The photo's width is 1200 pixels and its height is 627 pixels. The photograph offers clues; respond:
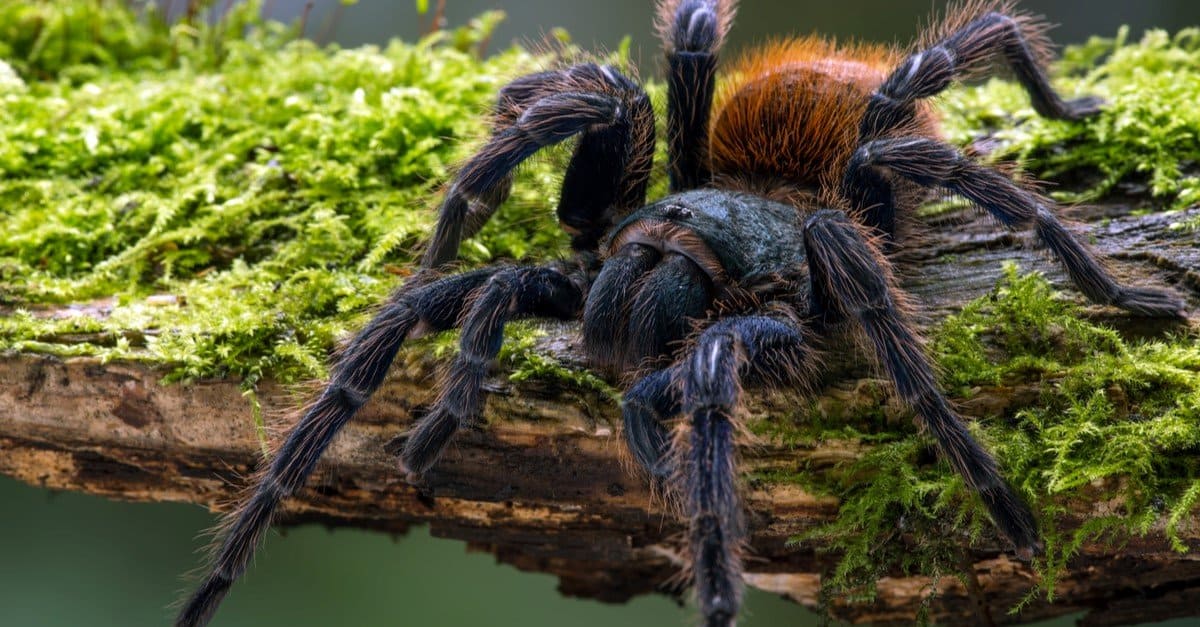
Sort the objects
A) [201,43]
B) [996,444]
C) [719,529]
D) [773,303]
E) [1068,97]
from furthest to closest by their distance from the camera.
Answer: [201,43] < [1068,97] < [773,303] < [996,444] < [719,529]

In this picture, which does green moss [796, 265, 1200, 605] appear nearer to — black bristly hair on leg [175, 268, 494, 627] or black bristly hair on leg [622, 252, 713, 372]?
black bristly hair on leg [622, 252, 713, 372]

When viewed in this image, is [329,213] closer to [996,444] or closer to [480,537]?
[480,537]

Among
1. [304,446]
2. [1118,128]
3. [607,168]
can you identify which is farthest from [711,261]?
[1118,128]

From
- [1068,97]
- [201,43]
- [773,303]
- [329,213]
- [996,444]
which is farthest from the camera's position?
[201,43]

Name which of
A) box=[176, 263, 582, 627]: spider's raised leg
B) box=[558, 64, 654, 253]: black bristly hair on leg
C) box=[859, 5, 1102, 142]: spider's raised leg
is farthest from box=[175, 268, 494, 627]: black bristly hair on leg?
box=[859, 5, 1102, 142]: spider's raised leg

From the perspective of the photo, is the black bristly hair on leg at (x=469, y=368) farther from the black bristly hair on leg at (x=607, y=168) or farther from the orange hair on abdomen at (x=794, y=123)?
the orange hair on abdomen at (x=794, y=123)

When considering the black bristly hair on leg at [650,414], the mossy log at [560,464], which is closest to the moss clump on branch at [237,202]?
the mossy log at [560,464]

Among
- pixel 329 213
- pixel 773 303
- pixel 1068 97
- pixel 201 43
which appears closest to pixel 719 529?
pixel 773 303

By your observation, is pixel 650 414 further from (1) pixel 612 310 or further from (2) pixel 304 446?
(2) pixel 304 446
